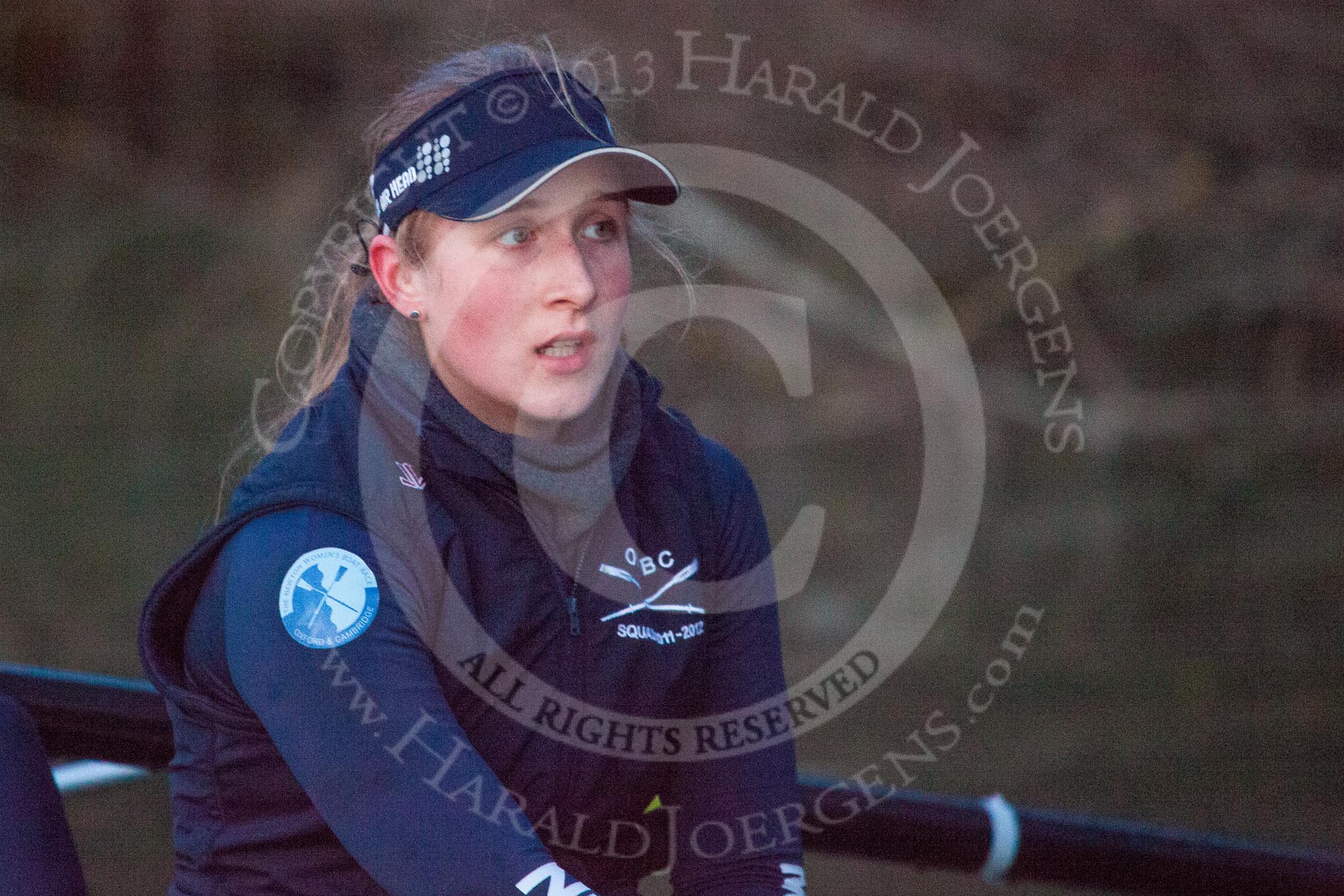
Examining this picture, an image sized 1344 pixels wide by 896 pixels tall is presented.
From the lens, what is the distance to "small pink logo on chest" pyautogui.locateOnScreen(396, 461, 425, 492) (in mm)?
1218

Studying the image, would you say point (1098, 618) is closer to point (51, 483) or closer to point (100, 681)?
point (100, 681)

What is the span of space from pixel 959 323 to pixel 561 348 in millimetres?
3033

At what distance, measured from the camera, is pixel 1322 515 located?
412cm

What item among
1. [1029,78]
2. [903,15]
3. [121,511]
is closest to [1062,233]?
[1029,78]

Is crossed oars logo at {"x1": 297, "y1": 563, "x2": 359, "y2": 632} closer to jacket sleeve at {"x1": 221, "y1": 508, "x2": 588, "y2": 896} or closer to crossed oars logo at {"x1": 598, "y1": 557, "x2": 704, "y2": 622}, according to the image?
jacket sleeve at {"x1": 221, "y1": 508, "x2": 588, "y2": 896}

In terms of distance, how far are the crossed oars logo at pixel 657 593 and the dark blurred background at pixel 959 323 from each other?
209 cm

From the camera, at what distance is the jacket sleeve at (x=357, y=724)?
109 cm

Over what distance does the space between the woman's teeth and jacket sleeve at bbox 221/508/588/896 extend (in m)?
0.29

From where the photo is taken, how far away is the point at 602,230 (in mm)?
1365

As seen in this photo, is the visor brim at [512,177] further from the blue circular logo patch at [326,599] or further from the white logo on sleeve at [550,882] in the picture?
the white logo on sleeve at [550,882]

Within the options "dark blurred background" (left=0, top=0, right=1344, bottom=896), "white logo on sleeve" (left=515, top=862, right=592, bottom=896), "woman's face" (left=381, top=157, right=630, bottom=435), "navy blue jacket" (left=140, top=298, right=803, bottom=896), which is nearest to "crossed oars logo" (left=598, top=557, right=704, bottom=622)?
"navy blue jacket" (left=140, top=298, right=803, bottom=896)

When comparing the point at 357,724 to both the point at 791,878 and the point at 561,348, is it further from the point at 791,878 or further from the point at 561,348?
the point at 791,878

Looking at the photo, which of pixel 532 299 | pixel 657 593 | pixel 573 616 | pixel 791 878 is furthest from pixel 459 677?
pixel 791 878

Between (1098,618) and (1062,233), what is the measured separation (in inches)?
43.0
